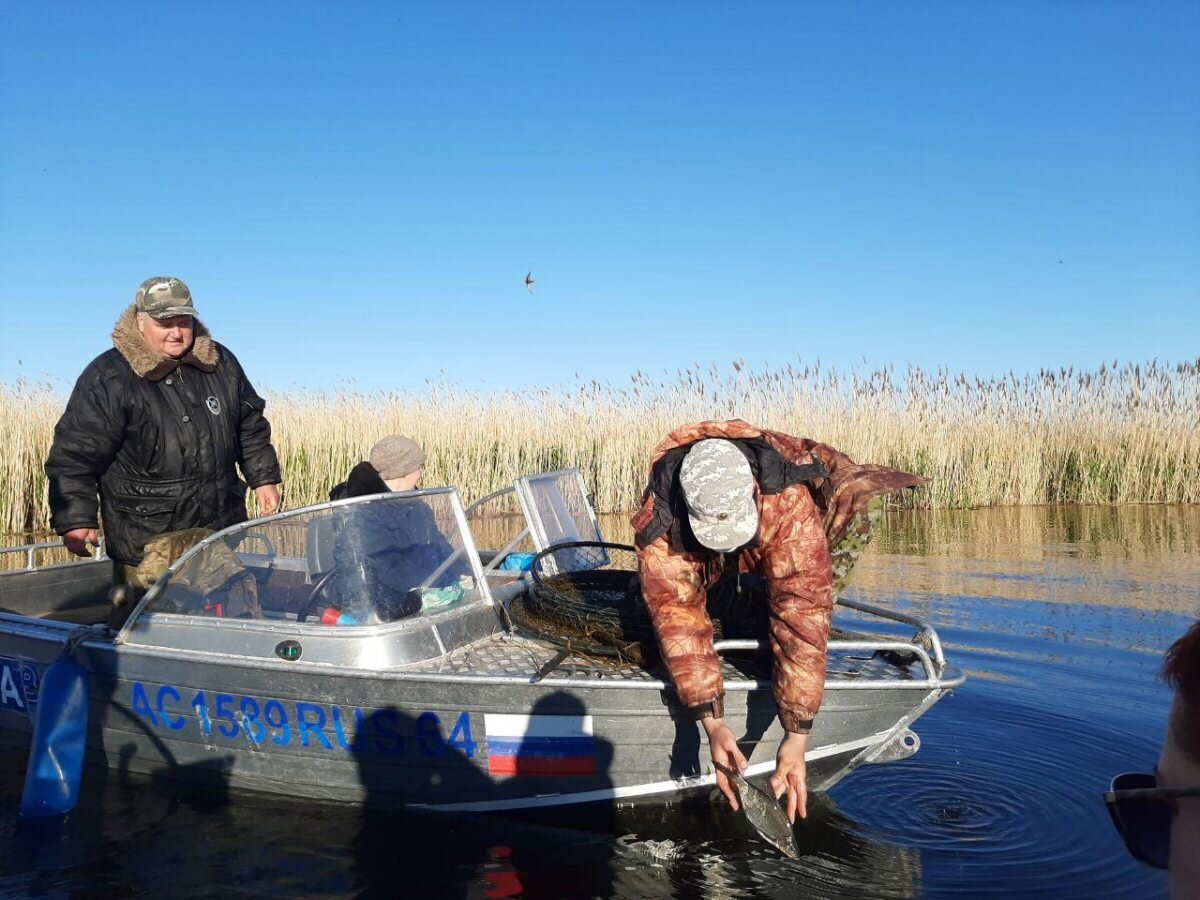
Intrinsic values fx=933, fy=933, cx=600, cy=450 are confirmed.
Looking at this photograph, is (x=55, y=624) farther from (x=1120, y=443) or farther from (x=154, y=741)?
(x=1120, y=443)

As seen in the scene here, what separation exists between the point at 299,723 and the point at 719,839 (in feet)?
6.00

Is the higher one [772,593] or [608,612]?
[772,593]

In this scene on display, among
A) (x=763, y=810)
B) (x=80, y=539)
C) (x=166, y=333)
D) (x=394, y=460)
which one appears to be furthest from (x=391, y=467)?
(x=763, y=810)

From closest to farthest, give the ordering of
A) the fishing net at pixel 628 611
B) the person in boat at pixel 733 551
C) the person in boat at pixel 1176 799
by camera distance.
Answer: the person in boat at pixel 1176 799, the person in boat at pixel 733 551, the fishing net at pixel 628 611

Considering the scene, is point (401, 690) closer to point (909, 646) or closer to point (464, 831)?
point (464, 831)

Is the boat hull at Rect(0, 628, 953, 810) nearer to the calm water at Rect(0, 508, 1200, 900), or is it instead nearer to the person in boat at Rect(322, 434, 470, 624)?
the calm water at Rect(0, 508, 1200, 900)

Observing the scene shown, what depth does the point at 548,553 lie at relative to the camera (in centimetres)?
471

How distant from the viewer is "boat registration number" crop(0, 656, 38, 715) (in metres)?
4.66

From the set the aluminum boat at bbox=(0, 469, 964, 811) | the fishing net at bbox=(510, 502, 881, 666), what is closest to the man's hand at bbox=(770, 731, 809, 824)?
the aluminum boat at bbox=(0, 469, 964, 811)

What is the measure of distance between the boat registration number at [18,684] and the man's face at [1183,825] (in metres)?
4.98

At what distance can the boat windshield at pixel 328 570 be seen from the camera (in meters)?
4.06

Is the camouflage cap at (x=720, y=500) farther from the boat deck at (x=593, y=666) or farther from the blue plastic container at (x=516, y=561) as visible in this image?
the blue plastic container at (x=516, y=561)

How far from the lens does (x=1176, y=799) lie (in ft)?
3.34

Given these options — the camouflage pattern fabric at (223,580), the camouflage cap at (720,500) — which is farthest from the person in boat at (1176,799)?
the camouflage pattern fabric at (223,580)
